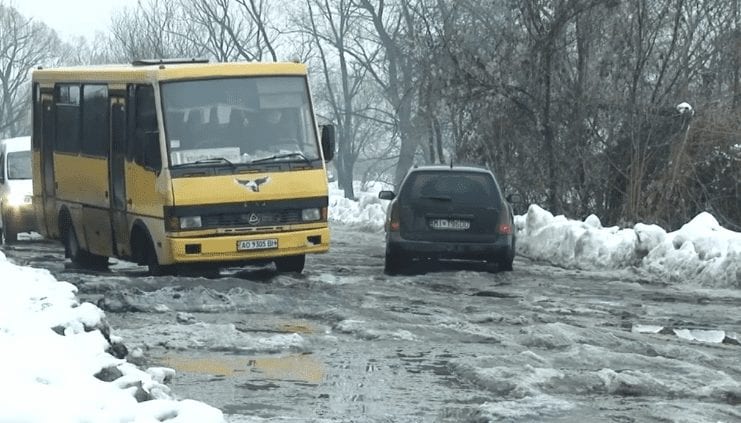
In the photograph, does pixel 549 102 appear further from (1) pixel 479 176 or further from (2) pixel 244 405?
(2) pixel 244 405

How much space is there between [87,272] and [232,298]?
4945mm

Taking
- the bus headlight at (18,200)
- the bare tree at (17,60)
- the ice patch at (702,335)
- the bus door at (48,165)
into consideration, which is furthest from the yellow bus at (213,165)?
the bare tree at (17,60)

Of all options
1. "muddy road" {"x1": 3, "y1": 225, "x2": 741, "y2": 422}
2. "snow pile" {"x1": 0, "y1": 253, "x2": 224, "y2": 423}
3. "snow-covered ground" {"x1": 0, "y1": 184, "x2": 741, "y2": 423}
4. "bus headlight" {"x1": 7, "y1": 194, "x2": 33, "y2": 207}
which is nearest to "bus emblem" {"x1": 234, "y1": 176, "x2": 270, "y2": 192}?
"muddy road" {"x1": 3, "y1": 225, "x2": 741, "y2": 422}

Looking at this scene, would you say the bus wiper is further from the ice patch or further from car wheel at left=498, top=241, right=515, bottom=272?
the ice patch

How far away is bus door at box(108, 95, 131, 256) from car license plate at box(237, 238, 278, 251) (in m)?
1.86

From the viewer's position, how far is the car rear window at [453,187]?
69.7 feet

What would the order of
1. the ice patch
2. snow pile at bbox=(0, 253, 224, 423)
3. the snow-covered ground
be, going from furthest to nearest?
1. the ice patch
2. the snow-covered ground
3. snow pile at bbox=(0, 253, 224, 423)

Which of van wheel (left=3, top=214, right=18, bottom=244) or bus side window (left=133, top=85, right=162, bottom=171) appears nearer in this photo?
bus side window (left=133, top=85, right=162, bottom=171)

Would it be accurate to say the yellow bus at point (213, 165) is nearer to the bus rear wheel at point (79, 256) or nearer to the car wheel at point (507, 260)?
the bus rear wheel at point (79, 256)

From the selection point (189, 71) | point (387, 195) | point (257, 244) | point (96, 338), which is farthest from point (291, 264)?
point (96, 338)

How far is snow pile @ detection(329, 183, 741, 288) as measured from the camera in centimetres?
1978

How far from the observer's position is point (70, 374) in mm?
8844

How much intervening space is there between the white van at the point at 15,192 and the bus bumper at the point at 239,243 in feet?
38.9

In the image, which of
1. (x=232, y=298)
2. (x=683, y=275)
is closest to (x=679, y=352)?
(x=232, y=298)
